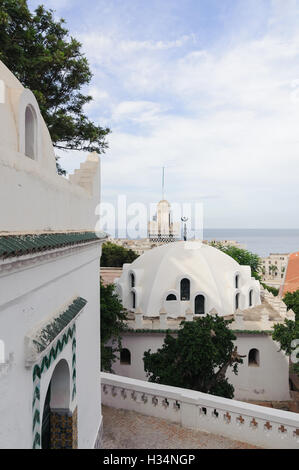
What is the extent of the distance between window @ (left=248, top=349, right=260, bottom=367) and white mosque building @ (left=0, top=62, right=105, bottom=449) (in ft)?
45.6

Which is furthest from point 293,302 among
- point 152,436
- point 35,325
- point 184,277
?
point 35,325

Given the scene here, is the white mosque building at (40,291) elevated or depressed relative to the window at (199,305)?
elevated

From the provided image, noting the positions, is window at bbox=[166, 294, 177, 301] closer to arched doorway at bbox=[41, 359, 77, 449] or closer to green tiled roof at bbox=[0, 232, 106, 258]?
arched doorway at bbox=[41, 359, 77, 449]

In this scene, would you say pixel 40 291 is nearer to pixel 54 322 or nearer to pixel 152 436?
pixel 54 322

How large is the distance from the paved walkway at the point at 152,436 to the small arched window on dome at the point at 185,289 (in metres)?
11.5

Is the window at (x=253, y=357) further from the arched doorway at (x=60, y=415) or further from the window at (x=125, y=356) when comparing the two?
the arched doorway at (x=60, y=415)

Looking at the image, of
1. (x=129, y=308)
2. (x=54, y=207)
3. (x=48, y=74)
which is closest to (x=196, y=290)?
(x=129, y=308)

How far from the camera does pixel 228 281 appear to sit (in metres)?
22.9

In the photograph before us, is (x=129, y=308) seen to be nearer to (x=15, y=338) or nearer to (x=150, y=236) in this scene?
(x=15, y=338)

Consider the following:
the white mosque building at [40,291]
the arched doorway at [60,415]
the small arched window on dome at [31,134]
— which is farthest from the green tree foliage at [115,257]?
the small arched window on dome at [31,134]

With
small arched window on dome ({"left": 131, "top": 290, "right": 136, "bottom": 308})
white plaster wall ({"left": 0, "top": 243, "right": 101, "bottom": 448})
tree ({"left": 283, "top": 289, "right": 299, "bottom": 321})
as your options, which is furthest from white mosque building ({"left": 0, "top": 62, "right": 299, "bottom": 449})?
tree ({"left": 283, "top": 289, "right": 299, "bottom": 321})

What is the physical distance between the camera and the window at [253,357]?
792 inches

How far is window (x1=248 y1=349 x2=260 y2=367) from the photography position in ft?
66.0
